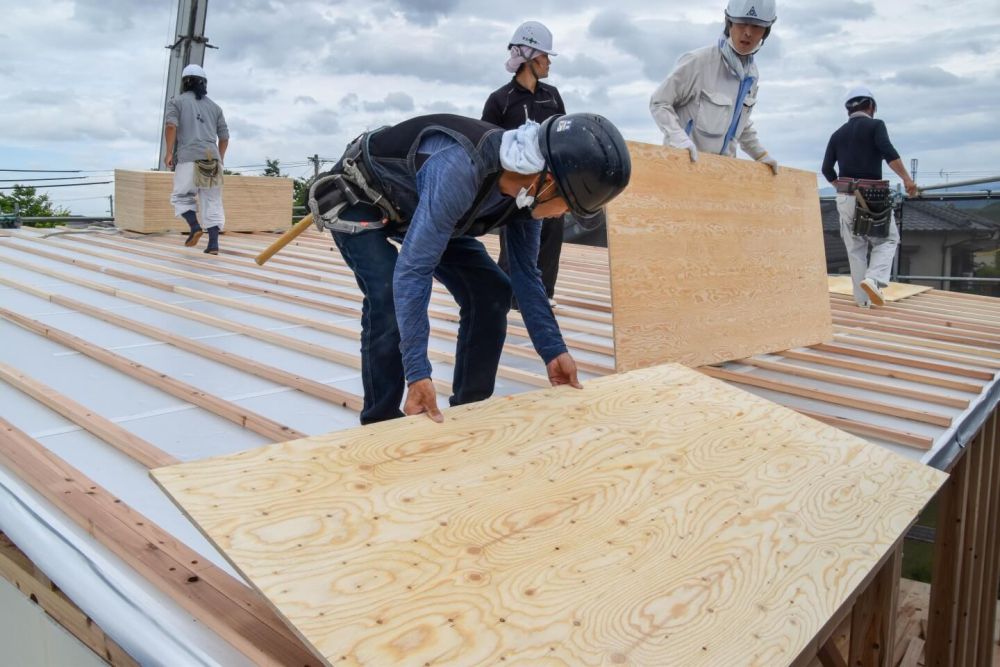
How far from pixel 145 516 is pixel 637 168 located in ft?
8.15

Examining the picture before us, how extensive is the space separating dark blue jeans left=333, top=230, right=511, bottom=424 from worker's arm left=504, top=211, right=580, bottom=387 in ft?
0.28

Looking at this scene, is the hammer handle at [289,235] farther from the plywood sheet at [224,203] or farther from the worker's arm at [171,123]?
the plywood sheet at [224,203]

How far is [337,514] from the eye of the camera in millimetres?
1696

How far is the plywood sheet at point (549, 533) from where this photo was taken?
4.68 feet

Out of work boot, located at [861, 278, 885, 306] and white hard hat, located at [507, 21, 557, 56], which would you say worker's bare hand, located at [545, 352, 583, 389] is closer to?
white hard hat, located at [507, 21, 557, 56]

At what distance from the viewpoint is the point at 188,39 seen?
12.5 metres

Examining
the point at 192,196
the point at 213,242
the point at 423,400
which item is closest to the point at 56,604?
the point at 423,400

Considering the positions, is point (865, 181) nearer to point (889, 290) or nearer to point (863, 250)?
point (863, 250)

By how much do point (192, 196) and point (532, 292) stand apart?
19.7 ft

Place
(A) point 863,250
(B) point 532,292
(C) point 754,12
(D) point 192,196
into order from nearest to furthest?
1. (B) point 532,292
2. (C) point 754,12
3. (A) point 863,250
4. (D) point 192,196

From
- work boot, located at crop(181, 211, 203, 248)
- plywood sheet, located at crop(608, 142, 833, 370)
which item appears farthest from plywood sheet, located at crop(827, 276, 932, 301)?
work boot, located at crop(181, 211, 203, 248)

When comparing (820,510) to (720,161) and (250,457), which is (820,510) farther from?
(720,161)

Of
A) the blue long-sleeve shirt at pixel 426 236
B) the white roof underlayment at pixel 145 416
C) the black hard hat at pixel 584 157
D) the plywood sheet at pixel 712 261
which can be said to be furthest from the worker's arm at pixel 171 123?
the black hard hat at pixel 584 157

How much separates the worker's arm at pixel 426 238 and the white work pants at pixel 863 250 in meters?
5.01
